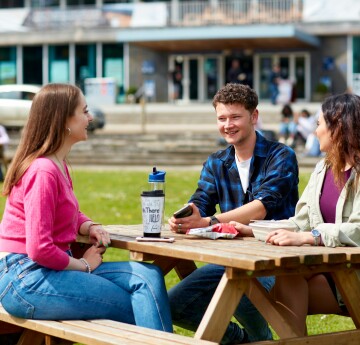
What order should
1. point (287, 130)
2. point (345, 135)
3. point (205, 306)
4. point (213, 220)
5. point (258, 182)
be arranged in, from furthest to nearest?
point (287, 130), point (258, 182), point (213, 220), point (205, 306), point (345, 135)

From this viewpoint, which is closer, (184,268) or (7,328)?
(7,328)

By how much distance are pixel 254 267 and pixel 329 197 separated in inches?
41.4

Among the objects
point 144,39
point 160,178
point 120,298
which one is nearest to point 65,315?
point 120,298

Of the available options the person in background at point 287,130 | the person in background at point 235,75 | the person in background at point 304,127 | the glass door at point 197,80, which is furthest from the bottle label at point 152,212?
the glass door at point 197,80

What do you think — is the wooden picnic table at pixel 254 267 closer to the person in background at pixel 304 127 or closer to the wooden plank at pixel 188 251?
the wooden plank at pixel 188 251

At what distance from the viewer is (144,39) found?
4353cm

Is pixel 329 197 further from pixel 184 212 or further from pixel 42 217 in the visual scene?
pixel 42 217

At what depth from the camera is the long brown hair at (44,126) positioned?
15.4 ft

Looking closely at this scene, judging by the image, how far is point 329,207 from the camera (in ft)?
16.0

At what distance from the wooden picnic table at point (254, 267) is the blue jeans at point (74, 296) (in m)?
0.23

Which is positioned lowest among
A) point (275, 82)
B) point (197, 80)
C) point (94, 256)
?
point (94, 256)

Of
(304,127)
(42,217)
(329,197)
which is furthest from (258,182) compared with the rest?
(304,127)

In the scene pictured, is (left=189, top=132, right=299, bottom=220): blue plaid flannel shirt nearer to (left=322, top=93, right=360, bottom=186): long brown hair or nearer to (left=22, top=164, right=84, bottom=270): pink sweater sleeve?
(left=322, top=93, right=360, bottom=186): long brown hair

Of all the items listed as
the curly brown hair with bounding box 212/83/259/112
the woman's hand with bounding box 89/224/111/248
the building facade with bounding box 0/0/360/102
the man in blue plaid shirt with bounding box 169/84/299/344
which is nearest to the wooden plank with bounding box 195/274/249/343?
the man in blue plaid shirt with bounding box 169/84/299/344
